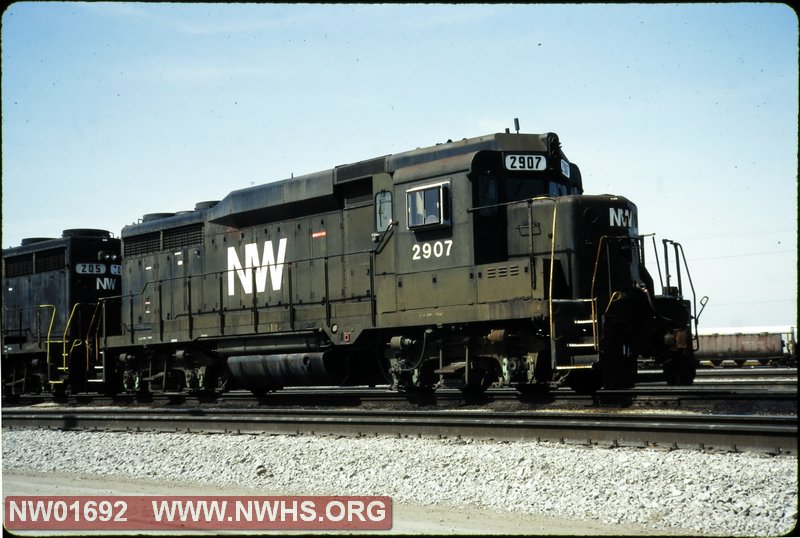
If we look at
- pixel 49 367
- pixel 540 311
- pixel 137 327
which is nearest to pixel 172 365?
pixel 137 327

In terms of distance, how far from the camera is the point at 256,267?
15.9m

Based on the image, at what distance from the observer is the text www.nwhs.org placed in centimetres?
675

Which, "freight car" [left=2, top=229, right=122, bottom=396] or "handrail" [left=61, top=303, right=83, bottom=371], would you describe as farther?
"freight car" [left=2, top=229, right=122, bottom=396]

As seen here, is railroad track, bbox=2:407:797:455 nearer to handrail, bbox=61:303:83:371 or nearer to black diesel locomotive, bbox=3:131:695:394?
black diesel locomotive, bbox=3:131:695:394

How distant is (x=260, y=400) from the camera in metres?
16.1

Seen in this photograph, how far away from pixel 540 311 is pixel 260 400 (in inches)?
269

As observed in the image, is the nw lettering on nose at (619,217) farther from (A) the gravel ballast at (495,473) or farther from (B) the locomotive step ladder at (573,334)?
(A) the gravel ballast at (495,473)

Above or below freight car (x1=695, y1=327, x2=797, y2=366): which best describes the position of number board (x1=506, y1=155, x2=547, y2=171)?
above

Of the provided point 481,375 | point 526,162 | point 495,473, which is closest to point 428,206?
point 526,162

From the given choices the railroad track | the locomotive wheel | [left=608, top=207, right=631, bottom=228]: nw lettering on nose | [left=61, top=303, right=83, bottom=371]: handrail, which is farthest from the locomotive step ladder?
[left=61, top=303, right=83, bottom=371]: handrail

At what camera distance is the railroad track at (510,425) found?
8.02 metres

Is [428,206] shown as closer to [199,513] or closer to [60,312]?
[199,513]

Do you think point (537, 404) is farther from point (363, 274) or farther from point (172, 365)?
point (172, 365)

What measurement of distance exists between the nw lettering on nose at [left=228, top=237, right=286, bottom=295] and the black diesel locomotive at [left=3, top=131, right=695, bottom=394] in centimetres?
3
